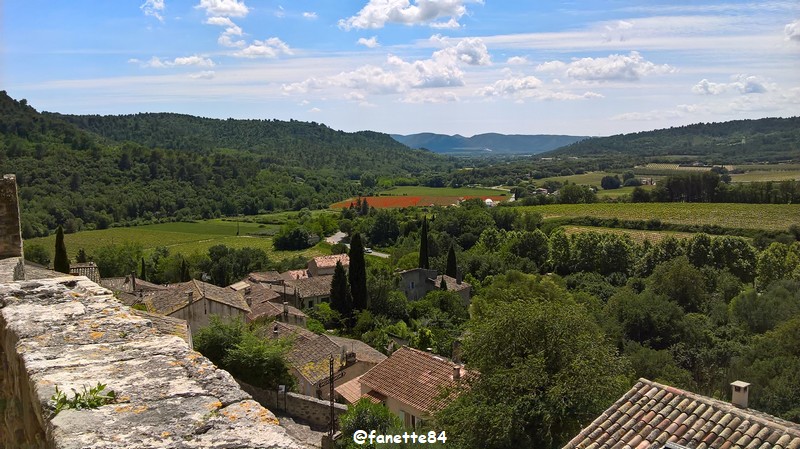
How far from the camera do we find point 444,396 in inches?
696

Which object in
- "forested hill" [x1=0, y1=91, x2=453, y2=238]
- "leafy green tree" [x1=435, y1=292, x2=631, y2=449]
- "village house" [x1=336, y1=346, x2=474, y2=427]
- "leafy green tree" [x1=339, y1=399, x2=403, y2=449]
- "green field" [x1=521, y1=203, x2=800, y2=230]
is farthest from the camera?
"forested hill" [x1=0, y1=91, x2=453, y2=238]

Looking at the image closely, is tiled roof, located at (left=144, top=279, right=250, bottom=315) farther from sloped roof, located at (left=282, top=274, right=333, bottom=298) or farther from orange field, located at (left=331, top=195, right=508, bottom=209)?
orange field, located at (left=331, top=195, right=508, bottom=209)

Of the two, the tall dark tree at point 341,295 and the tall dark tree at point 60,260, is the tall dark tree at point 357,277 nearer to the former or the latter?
the tall dark tree at point 341,295

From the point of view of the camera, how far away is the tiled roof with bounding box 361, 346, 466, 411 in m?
19.4

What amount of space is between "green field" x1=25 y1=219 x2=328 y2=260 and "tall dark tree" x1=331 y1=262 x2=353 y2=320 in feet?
116

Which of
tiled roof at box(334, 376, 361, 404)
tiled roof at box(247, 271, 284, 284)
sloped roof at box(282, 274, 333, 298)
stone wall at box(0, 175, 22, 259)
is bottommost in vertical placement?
tiled roof at box(247, 271, 284, 284)

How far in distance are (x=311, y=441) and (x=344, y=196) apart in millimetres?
134755

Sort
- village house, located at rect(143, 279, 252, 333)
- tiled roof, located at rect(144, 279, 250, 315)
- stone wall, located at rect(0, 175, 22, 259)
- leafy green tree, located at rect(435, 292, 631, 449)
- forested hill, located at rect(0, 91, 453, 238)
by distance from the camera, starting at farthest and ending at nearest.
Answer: forested hill, located at rect(0, 91, 453, 238) → tiled roof, located at rect(144, 279, 250, 315) → village house, located at rect(143, 279, 252, 333) → leafy green tree, located at rect(435, 292, 631, 449) → stone wall, located at rect(0, 175, 22, 259)

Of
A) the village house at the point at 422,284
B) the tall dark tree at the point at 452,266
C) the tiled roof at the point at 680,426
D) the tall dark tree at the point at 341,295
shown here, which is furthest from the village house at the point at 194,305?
the tall dark tree at the point at 452,266

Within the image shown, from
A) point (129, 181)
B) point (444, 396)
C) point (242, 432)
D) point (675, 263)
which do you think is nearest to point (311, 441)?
point (444, 396)

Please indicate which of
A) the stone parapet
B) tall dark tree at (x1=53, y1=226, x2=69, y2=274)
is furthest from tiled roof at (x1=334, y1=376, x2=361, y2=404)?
the stone parapet

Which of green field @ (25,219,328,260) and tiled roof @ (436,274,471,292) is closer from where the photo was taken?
tiled roof @ (436,274,471,292)

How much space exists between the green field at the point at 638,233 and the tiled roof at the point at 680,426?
66210 millimetres

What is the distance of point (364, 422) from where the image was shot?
15.8 meters
